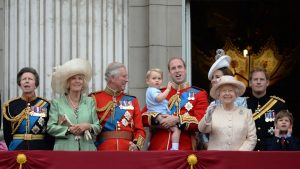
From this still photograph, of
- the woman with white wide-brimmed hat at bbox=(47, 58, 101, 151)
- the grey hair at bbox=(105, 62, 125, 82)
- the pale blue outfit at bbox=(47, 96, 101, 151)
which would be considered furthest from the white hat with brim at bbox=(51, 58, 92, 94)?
the grey hair at bbox=(105, 62, 125, 82)

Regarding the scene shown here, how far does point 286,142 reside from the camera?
1013 centimetres

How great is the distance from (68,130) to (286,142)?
2.37 m

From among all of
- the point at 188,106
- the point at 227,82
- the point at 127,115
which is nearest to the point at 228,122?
the point at 227,82

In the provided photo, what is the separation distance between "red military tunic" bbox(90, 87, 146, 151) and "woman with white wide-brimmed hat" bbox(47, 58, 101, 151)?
164mm

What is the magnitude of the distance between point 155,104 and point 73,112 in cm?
100

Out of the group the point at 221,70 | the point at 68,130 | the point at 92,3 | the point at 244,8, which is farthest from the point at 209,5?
the point at 68,130

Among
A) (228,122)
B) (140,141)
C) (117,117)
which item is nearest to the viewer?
(228,122)

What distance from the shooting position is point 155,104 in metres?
10.6

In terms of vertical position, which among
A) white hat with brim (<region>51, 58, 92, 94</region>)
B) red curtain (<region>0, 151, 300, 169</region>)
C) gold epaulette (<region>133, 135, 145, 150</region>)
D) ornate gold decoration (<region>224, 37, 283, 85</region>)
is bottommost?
red curtain (<region>0, 151, 300, 169</region>)

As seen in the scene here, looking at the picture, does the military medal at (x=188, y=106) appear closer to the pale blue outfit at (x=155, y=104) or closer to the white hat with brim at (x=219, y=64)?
the pale blue outfit at (x=155, y=104)

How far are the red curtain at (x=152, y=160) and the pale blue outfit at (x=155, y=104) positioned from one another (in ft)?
3.95

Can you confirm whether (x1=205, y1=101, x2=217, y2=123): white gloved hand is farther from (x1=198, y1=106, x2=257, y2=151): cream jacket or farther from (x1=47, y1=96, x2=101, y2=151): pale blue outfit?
(x1=47, y1=96, x2=101, y2=151): pale blue outfit

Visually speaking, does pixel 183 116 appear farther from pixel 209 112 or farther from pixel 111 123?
pixel 111 123

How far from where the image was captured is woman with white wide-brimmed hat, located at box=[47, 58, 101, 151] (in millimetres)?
9984
